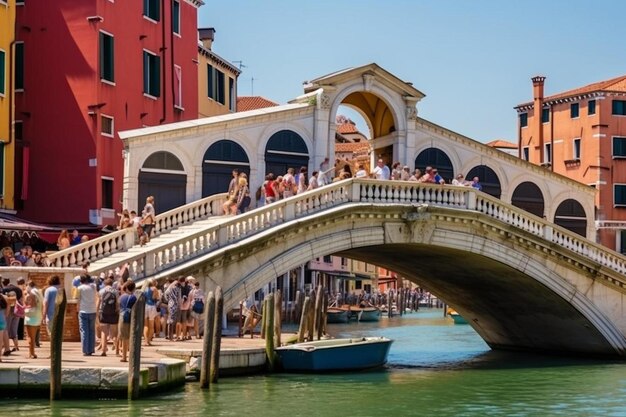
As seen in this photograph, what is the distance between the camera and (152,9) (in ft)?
97.1

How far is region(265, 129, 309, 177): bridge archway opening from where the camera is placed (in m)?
26.7

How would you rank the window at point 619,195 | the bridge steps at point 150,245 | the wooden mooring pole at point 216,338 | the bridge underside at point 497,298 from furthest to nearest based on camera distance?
the window at point 619,195 → the bridge underside at point 497,298 → the bridge steps at point 150,245 → the wooden mooring pole at point 216,338

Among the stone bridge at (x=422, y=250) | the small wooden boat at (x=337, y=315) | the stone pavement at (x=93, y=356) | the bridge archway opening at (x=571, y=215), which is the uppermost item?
the bridge archway opening at (x=571, y=215)

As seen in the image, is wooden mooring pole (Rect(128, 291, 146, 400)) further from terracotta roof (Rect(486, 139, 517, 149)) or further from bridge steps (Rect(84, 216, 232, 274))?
terracotta roof (Rect(486, 139, 517, 149))

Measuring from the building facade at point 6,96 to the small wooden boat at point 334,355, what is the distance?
729 centimetres

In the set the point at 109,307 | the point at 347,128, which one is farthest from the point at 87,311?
the point at 347,128

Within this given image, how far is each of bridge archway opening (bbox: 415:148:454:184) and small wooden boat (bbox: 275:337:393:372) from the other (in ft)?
19.3

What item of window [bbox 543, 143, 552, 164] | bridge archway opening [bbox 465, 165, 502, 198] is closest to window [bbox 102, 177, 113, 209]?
bridge archway opening [bbox 465, 165, 502, 198]

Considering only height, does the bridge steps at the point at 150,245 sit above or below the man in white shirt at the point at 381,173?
below

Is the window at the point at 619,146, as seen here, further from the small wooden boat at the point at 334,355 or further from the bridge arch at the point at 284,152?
the small wooden boat at the point at 334,355

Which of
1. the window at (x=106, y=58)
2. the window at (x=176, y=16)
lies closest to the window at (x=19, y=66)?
the window at (x=106, y=58)

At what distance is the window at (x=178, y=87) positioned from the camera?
101 feet

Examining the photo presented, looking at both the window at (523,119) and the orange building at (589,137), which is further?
the window at (523,119)

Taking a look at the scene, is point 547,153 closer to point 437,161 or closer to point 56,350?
point 437,161
